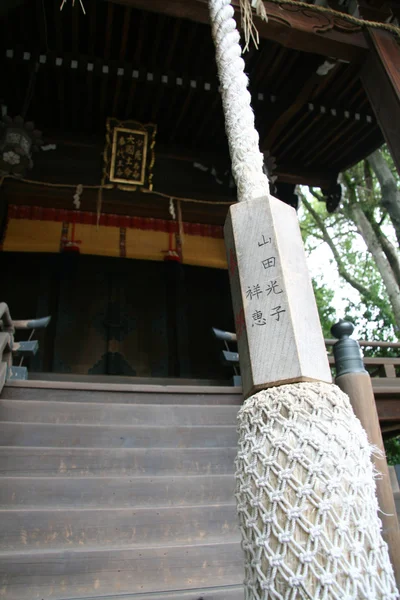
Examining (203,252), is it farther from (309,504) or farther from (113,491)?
(309,504)

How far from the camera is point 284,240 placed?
4.51 ft

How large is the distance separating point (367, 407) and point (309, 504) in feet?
4.42

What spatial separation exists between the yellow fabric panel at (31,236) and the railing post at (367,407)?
16.2 ft

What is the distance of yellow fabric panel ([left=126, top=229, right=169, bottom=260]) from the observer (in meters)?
6.72

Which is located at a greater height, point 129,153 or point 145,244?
point 129,153

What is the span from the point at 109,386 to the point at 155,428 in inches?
28.2

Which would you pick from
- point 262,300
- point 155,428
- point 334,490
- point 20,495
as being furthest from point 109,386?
point 334,490

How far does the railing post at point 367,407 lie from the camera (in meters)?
1.97

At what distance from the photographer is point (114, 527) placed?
2521 millimetres

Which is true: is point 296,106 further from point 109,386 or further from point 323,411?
point 323,411

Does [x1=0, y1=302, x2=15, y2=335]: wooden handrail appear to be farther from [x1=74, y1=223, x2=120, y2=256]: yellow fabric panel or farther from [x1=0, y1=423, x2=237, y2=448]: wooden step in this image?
[x1=74, y1=223, x2=120, y2=256]: yellow fabric panel

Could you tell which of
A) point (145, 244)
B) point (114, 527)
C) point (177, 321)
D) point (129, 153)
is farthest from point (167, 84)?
point (114, 527)

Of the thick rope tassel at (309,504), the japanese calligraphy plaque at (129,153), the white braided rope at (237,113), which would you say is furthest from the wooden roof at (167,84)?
Answer: the thick rope tassel at (309,504)

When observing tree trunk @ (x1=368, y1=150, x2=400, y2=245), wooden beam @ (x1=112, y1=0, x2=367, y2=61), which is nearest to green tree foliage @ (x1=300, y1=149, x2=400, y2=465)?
tree trunk @ (x1=368, y1=150, x2=400, y2=245)
